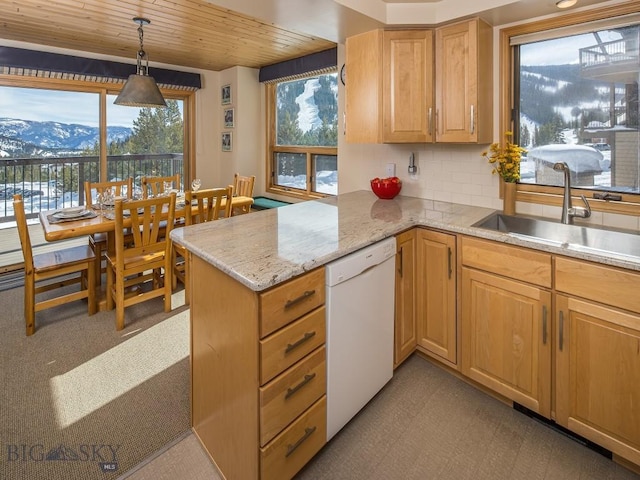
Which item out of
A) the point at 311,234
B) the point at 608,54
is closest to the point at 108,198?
the point at 311,234

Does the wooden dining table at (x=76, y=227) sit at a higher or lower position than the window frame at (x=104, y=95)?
lower

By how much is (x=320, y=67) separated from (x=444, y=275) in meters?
2.74

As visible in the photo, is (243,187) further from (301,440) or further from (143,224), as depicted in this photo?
(301,440)

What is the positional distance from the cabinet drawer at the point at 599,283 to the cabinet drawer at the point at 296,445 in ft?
3.71

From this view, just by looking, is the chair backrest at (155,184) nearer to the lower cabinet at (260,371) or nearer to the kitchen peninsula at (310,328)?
the kitchen peninsula at (310,328)

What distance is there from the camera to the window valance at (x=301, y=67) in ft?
12.5

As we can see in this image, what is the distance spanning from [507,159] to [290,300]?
5.62 ft

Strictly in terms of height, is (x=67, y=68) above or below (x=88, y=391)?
above

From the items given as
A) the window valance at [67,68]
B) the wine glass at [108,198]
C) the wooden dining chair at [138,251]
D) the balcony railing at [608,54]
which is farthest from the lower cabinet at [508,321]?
the window valance at [67,68]

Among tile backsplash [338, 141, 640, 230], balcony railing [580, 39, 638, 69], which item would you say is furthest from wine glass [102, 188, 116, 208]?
balcony railing [580, 39, 638, 69]

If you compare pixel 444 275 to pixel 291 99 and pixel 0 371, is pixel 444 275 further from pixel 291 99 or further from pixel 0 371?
pixel 291 99

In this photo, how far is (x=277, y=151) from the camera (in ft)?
15.8

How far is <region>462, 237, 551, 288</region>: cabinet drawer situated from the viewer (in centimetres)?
168

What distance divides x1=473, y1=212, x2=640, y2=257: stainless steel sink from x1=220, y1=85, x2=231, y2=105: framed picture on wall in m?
3.67
